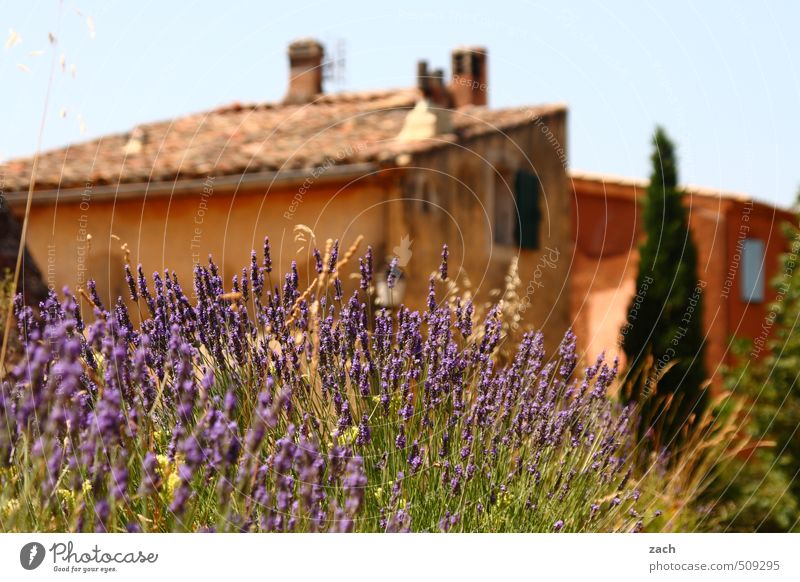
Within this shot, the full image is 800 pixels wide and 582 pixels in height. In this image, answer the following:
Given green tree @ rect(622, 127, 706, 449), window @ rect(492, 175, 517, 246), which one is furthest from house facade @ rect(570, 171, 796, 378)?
green tree @ rect(622, 127, 706, 449)

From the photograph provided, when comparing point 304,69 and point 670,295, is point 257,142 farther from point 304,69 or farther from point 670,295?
point 670,295

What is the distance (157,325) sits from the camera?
298 cm

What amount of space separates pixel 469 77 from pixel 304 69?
6.53 ft

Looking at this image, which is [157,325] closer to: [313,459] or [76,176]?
[313,459]

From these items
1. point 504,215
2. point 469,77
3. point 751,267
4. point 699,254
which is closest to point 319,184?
point 504,215

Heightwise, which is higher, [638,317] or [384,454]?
[384,454]

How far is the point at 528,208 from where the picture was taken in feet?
38.9

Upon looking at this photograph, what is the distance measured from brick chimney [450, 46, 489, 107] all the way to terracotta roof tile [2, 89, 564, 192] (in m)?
0.45

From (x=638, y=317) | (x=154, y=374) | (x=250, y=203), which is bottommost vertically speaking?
(x=638, y=317)

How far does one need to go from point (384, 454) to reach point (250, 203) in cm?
604

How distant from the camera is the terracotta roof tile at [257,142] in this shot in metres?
9.07
